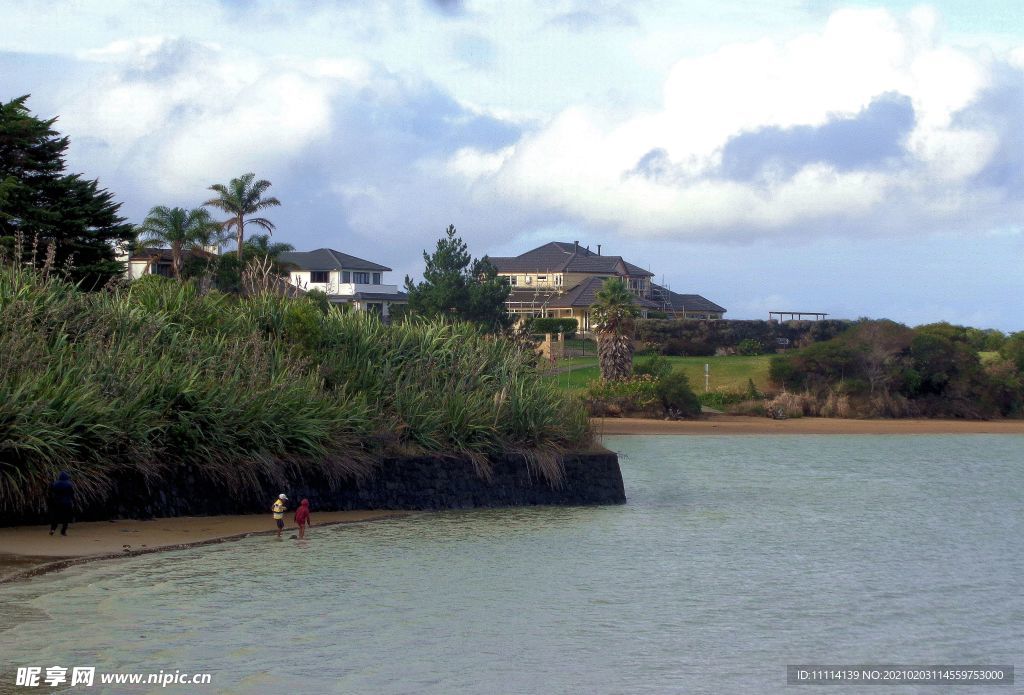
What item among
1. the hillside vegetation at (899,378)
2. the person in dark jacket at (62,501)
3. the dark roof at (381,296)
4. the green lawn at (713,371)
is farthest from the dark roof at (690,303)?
the person in dark jacket at (62,501)

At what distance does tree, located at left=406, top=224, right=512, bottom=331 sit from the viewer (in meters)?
74.6

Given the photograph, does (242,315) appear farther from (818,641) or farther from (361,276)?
(361,276)

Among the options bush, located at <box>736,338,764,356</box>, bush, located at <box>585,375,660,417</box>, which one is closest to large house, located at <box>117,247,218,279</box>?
bush, located at <box>585,375,660,417</box>

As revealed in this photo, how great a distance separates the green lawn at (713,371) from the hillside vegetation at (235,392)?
36.7 meters

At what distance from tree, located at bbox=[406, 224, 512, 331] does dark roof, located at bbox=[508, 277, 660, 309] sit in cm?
2537

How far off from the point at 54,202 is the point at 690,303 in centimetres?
8843

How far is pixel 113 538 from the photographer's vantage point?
20.9 metres

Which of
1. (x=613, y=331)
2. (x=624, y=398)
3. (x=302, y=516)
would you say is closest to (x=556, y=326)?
(x=613, y=331)

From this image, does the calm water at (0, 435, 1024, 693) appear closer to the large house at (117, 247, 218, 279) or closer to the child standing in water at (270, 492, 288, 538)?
the child standing in water at (270, 492, 288, 538)

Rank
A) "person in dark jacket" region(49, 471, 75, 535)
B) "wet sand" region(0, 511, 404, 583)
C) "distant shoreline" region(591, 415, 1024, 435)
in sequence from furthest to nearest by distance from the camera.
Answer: "distant shoreline" region(591, 415, 1024, 435), "person in dark jacket" region(49, 471, 75, 535), "wet sand" region(0, 511, 404, 583)

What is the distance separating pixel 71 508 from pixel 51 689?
26.8ft

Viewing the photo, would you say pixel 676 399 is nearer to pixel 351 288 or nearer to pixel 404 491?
pixel 404 491

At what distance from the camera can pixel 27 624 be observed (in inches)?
594

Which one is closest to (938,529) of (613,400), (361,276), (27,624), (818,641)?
(818,641)
